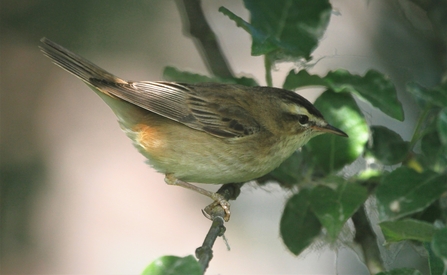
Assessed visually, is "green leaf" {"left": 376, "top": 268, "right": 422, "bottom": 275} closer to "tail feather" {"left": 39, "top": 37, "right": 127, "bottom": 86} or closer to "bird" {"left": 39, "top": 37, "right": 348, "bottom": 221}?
"bird" {"left": 39, "top": 37, "right": 348, "bottom": 221}

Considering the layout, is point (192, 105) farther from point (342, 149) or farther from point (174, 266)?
point (174, 266)

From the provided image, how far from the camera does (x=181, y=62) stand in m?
6.18

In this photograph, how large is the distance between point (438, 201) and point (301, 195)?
0.71 metres

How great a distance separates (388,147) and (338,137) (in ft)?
0.90

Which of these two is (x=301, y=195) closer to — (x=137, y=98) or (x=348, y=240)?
(x=348, y=240)

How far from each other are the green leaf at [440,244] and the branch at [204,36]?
1.77 metres

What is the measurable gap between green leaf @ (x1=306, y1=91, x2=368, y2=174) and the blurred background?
182 cm

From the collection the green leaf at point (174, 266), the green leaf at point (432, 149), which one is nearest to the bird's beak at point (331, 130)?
the green leaf at point (432, 149)

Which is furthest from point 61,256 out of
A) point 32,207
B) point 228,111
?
point 228,111

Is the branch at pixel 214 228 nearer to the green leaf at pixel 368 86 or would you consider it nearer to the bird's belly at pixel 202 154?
the bird's belly at pixel 202 154

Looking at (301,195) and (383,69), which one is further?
(383,69)

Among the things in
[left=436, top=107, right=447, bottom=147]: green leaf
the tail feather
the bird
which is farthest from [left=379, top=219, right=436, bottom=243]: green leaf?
the tail feather

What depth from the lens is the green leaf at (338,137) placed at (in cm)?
305

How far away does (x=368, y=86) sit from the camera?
3.03 metres
